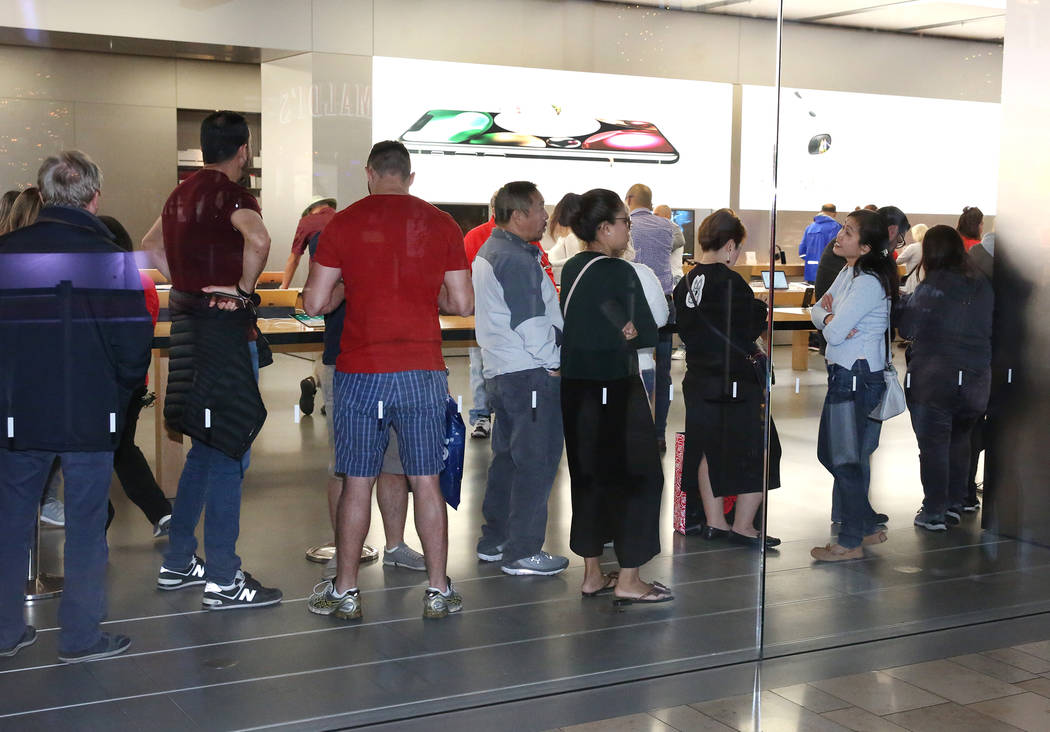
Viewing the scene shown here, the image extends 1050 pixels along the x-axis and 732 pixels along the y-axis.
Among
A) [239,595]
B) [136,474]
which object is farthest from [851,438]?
[136,474]

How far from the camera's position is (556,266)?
4.12m

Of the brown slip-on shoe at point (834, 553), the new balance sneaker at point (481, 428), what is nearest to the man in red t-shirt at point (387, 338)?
the new balance sneaker at point (481, 428)

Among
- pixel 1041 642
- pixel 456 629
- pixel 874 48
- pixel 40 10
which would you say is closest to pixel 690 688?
pixel 456 629

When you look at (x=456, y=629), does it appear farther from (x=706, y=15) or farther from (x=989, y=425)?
(x=989, y=425)

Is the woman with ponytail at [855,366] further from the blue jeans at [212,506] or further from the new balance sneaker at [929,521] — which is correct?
the blue jeans at [212,506]

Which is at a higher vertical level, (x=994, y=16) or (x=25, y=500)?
(x=994, y=16)

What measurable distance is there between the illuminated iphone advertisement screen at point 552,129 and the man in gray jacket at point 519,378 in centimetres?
14

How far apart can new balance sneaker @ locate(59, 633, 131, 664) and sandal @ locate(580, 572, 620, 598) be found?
5.13ft

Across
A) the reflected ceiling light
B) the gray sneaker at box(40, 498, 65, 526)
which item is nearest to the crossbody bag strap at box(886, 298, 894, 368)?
the reflected ceiling light

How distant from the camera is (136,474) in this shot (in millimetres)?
4020

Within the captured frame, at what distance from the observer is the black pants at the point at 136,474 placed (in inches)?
146

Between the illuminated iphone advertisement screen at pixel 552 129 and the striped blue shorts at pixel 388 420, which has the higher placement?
the illuminated iphone advertisement screen at pixel 552 129

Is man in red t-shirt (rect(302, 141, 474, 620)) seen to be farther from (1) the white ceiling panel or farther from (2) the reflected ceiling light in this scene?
(2) the reflected ceiling light

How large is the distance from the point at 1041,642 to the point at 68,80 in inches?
A: 145
